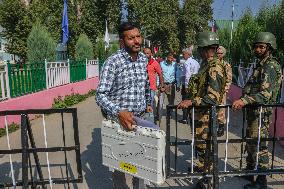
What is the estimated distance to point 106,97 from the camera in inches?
107

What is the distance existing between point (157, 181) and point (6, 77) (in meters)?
6.28

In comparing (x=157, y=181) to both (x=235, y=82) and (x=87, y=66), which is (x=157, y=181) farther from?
(x=87, y=66)

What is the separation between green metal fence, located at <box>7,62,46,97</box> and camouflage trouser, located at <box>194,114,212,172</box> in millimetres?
5601

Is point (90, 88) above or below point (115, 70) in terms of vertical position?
below

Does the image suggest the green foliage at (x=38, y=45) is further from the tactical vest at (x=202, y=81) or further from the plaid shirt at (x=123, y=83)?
the plaid shirt at (x=123, y=83)

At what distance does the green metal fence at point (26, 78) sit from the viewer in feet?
25.7

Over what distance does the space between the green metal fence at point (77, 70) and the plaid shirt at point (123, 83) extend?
10.1 metres

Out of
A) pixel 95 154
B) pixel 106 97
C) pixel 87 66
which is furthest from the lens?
pixel 87 66

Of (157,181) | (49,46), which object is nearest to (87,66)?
(49,46)

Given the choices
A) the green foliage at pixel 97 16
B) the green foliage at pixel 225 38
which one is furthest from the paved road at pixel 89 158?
the green foliage at pixel 97 16

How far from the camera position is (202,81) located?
11.8ft

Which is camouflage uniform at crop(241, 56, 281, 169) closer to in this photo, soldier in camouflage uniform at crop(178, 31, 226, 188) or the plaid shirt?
soldier in camouflage uniform at crop(178, 31, 226, 188)

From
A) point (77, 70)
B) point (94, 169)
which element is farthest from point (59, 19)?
point (94, 169)

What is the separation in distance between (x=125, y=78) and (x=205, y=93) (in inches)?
46.2
